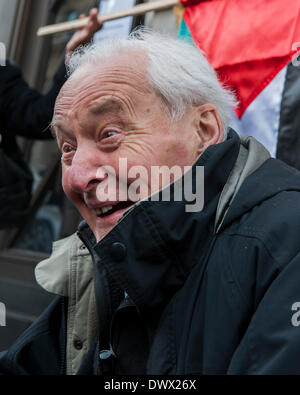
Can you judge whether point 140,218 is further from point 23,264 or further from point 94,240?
point 23,264

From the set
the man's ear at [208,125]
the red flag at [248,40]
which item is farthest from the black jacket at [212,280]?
the red flag at [248,40]

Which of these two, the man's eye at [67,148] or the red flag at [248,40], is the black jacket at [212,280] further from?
the red flag at [248,40]

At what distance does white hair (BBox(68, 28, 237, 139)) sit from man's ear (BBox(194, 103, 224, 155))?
29 mm

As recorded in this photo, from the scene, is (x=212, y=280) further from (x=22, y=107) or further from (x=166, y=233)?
(x=22, y=107)

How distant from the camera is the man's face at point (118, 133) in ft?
4.82

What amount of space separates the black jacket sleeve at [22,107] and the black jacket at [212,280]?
5.92 ft

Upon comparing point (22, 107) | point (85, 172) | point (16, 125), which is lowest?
point (16, 125)

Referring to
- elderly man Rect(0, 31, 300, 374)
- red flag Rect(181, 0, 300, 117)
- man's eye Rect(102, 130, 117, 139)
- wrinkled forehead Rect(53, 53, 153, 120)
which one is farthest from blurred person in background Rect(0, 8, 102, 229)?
man's eye Rect(102, 130, 117, 139)

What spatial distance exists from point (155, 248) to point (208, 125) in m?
0.46

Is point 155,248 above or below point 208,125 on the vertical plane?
below

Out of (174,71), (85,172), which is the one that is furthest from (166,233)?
(174,71)

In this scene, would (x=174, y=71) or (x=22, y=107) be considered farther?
(x=22, y=107)

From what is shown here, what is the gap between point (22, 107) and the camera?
3109 mm

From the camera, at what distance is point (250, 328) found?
1.08 metres
